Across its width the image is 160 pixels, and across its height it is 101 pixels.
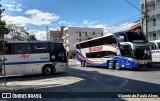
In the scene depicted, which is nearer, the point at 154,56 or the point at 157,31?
the point at 154,56

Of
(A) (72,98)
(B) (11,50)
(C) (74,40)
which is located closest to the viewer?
(A) (72,98)

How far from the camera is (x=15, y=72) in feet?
71.2

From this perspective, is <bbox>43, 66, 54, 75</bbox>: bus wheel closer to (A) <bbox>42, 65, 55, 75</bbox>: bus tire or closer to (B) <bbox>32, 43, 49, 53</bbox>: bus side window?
(A) <bbox>42, 65, 55, 75</bbox>: bus tire

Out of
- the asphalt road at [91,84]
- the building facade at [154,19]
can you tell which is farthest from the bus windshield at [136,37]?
the building facade at [154,19]

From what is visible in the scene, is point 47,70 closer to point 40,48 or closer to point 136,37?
point 40,48

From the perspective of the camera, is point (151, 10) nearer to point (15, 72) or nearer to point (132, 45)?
point (132, 45)

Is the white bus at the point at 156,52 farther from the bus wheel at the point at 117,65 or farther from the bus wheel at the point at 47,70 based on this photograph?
the bus wheel at the point at 47,70

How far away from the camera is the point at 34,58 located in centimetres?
2233

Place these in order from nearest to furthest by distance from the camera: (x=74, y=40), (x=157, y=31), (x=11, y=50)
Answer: (x=11, y=50) → (x=157, y=31) → (x=74, y=40)

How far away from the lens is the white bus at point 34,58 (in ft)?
70.6

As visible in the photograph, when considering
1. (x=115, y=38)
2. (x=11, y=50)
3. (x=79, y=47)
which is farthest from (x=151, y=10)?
(x=11, y=50)

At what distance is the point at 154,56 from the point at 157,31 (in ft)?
54.7

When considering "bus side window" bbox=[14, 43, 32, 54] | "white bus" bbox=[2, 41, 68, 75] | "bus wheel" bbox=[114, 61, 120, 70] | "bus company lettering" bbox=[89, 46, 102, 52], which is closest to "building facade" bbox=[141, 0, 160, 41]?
"bus company lettering" bbox=[89, 46, 102, 52]

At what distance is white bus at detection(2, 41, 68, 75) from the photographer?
70.6 ft
